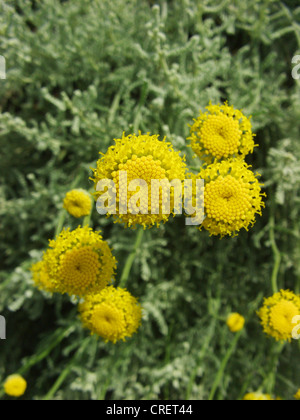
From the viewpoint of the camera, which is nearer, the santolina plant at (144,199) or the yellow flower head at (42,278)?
the santolina plant at (144,199)

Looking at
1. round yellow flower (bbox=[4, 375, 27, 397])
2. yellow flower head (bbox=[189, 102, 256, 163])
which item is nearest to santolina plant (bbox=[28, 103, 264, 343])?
yellow flower head (bbox=[189, 102, 256, 163])

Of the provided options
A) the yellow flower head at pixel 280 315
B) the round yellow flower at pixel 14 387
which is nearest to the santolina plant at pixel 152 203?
the yellow flower head at pixel 280 315

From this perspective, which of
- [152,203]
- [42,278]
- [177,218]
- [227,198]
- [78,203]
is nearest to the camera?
[152,203]

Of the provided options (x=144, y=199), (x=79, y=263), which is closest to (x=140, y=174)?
(x=144, y=199)

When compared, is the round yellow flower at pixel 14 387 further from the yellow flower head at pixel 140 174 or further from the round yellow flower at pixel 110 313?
the yellow flower head at pixel 140 174

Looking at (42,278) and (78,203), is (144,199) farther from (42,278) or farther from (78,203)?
(42,278)
